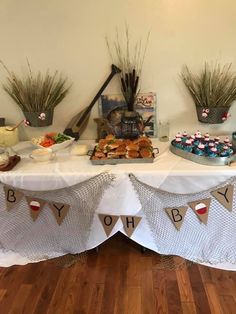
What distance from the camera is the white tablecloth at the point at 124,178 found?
143 cm

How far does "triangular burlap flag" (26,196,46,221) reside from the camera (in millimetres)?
1538

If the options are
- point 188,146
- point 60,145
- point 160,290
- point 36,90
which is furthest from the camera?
point 36,90

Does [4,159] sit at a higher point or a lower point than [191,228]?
higher

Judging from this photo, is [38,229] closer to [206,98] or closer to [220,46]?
[206,98]

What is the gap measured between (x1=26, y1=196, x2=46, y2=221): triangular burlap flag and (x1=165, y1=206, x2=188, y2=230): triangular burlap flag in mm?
655

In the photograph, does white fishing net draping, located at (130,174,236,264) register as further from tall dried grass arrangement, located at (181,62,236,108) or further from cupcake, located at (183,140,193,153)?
tall dried grass arrangement, located at (181,62,236,108)

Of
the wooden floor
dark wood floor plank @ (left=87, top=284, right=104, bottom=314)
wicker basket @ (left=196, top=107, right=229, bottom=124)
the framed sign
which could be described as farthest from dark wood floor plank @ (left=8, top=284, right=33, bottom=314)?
wicker basket @ (left=196, top=107, right=229, bottom=124)

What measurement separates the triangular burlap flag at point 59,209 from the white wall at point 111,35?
27.7 inches

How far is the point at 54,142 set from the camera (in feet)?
5.71

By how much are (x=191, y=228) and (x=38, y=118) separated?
3.63 ft

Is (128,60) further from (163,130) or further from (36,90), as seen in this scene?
(36,90)

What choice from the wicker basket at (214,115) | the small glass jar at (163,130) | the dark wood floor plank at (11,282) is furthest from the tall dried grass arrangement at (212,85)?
the dark wood floor plank at (11,282)

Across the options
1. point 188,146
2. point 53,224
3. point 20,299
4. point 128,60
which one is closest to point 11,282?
point 20,299

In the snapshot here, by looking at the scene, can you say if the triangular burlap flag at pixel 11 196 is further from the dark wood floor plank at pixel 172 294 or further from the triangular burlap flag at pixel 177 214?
the dark wood floor plank at pixel 172 294
